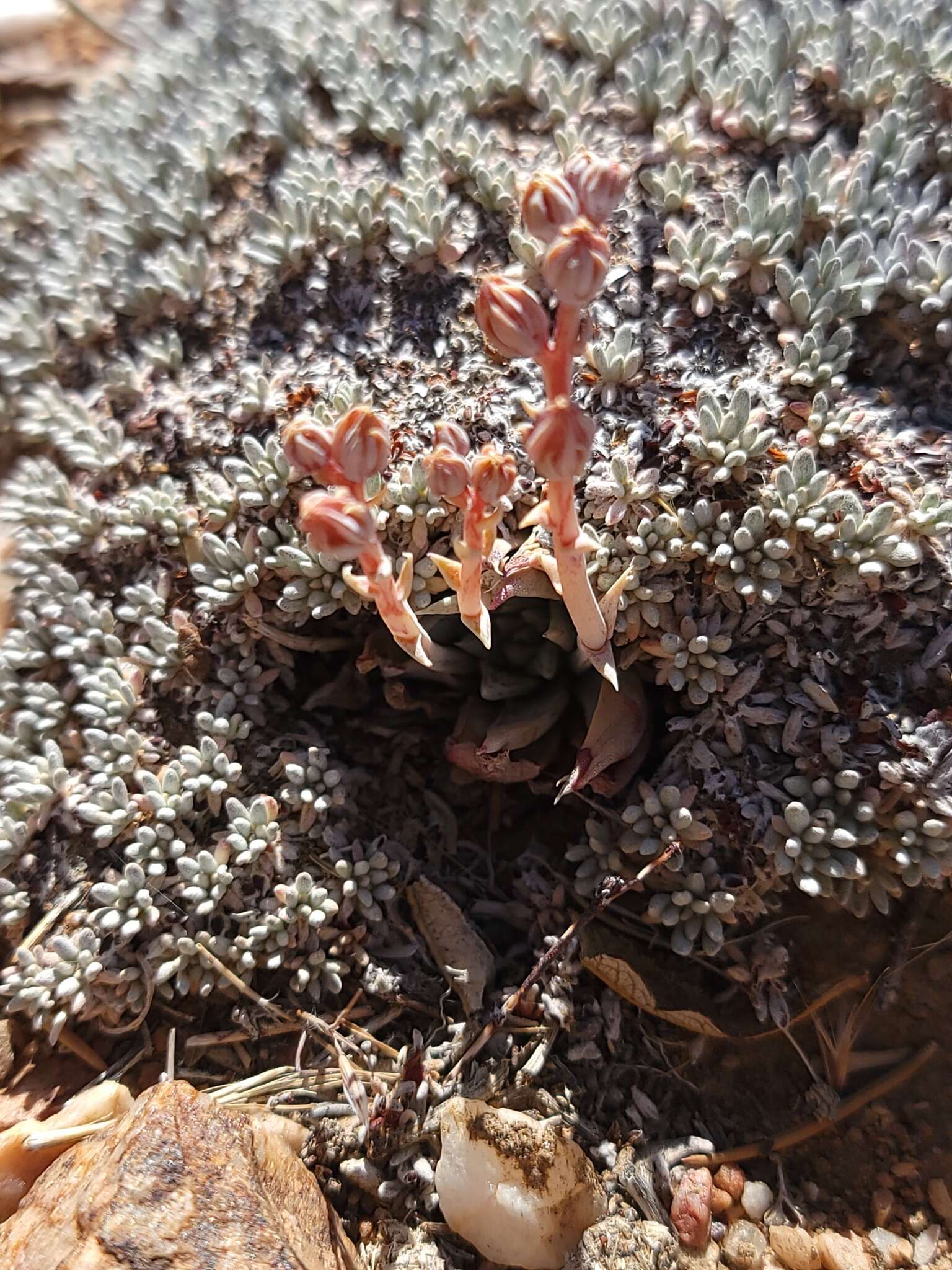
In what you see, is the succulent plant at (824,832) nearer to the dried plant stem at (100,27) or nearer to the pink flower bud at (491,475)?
A: the pink flower bud at (491,475)

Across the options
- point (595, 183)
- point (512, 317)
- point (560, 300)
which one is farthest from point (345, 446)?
point (595, 183)

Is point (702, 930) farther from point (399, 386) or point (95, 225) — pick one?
point (95, 225)

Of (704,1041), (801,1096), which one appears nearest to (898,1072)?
(801,1096)

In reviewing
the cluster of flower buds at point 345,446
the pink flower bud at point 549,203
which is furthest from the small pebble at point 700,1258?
the pink flower bud at point 549,203

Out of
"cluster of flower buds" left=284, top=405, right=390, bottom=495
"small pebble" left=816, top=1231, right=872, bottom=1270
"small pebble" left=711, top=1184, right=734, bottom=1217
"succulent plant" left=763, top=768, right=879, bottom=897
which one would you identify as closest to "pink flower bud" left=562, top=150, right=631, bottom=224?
"cluster of flower buds" left=284, top=405, right=390, bottom=495

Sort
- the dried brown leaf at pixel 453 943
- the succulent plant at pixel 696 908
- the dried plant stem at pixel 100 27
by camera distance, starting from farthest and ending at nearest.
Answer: the dried plant stem at pixel 100 27, the dried brown leaf at pixel 453 943, the succulent plant at pixel 696 908

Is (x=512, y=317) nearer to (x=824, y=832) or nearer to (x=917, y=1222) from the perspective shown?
(x=824, y=832)

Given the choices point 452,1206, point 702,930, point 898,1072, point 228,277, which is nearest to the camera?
point 452,1206
